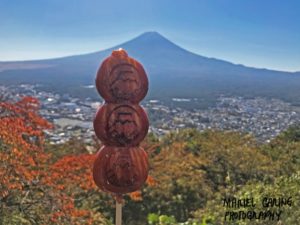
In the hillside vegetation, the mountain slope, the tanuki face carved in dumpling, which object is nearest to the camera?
the tanuki face carved in dumpling

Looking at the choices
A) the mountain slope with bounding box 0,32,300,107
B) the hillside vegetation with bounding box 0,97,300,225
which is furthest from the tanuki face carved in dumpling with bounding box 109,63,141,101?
the mountain slope with bounding box 0,32,300,107

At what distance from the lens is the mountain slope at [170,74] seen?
62.9 m

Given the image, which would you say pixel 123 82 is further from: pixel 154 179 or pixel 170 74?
pixel 170 74

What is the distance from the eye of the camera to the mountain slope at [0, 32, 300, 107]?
6291cm

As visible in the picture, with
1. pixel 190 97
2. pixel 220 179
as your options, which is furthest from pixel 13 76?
pixel 220 179

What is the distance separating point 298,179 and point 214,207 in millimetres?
1278

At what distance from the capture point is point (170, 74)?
98000 millimetres

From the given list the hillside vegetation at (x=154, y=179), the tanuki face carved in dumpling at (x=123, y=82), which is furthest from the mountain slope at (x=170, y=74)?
the tanuki face carved in dumpling at (x=123, y=82)

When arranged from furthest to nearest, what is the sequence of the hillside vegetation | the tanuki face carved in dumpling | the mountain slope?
the mountain slope, the hillside vegetation, the tanuki face carved in dumpling

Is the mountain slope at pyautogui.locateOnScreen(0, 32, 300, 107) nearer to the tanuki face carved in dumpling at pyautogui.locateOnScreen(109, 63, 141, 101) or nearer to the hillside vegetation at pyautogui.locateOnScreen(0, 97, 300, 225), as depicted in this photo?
the hillside vegetation at pyautogui.locateOnScreen(0, 97, 300, 225)

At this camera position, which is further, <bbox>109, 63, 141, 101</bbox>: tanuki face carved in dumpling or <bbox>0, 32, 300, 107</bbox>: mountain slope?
<bbox>0, 32, 300, 107</bbox>: mountain slope

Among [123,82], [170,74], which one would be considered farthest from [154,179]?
[170,74]

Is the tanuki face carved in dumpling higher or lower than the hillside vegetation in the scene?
higher

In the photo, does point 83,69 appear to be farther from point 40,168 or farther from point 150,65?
point 40,168
